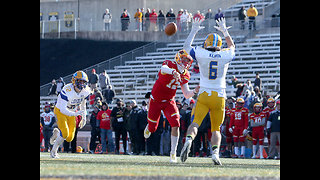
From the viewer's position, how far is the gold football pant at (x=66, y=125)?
41.9 ft

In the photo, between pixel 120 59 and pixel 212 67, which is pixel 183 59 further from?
pixel 120 59

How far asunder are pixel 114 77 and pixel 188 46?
19938 mm

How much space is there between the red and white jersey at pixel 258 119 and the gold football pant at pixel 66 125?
6974 millimetres

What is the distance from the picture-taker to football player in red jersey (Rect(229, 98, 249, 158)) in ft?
61.7

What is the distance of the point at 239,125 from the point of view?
61.8 feet

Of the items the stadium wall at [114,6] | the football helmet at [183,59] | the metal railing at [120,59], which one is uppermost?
the stadium wall at [114,6]

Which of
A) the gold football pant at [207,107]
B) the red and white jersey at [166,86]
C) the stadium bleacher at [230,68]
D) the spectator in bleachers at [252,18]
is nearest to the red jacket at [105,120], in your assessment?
the stadium bleacher at [230,68]

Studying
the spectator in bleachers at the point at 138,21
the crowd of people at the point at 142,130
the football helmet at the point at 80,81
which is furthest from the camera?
the spectator in bleachers at the point at 138,21

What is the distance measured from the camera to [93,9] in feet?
132

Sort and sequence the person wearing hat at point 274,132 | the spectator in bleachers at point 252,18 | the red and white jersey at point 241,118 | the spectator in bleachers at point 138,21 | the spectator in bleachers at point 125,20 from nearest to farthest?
1. the person wearing hat at point 274,132
2. the red and white jersey at point 241,118
3. the spectator in bleachers at point 252,18
4. the spectator in bleachers at point 138,21
5. the spectator in bleachers at point 125,20

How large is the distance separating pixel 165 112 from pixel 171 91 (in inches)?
16.0

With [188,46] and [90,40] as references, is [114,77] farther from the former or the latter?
[188,46]

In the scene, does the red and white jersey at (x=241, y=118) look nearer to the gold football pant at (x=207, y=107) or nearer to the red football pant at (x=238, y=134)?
the red football pant at (x=238, y=134)

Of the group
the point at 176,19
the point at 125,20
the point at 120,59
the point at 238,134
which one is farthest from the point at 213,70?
the point at 125,20
